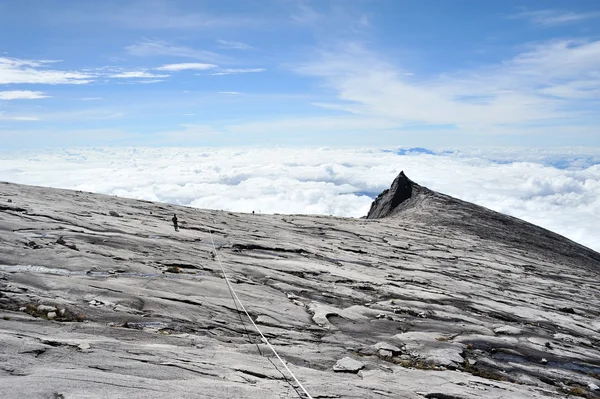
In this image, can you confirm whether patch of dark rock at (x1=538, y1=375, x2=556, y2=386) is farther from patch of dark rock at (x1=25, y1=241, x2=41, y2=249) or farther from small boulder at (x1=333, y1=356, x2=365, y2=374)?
patch of dark rock at (x1=25, y1=241, x2=41, y2=249)

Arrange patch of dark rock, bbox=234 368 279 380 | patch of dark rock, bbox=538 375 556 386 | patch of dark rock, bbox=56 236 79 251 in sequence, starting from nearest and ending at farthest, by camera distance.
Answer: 1. patch of dark rock, bbox=234 368 279 380
2. patch of dark rock, bbox=538 375 556 386
3. patch of dark rock, bbox=56 236 79 251

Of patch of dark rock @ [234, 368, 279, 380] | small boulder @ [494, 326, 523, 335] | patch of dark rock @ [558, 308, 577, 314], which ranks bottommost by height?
patch of dark rock @ [234, 368, 279, 380]

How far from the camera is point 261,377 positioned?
488 inches

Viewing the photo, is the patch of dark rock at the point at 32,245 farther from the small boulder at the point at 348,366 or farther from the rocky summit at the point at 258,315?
the small boulder at the point at 348,366

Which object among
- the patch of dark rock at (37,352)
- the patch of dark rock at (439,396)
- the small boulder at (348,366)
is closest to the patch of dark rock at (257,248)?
the small boulder at (348,366)

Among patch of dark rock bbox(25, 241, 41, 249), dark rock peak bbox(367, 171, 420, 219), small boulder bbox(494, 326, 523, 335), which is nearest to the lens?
patch of dark rock bbox(25, 241, 41, 249)

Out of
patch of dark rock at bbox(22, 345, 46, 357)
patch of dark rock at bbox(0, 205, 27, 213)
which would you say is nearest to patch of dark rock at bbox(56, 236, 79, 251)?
patch of dark rock at bbox(0, 205, 27, 213)

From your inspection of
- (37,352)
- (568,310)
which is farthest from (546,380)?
(37,352)

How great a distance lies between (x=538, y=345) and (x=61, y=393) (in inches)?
783

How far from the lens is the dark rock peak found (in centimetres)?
6438

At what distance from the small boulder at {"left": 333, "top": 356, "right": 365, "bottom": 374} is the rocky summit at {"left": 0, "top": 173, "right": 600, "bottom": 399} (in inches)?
2.5

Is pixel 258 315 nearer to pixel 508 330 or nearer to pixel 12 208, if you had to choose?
pixel 508 330

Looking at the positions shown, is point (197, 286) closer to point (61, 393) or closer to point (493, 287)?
point (61, 393)

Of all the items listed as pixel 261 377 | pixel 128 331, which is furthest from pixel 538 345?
pixel 128 331
